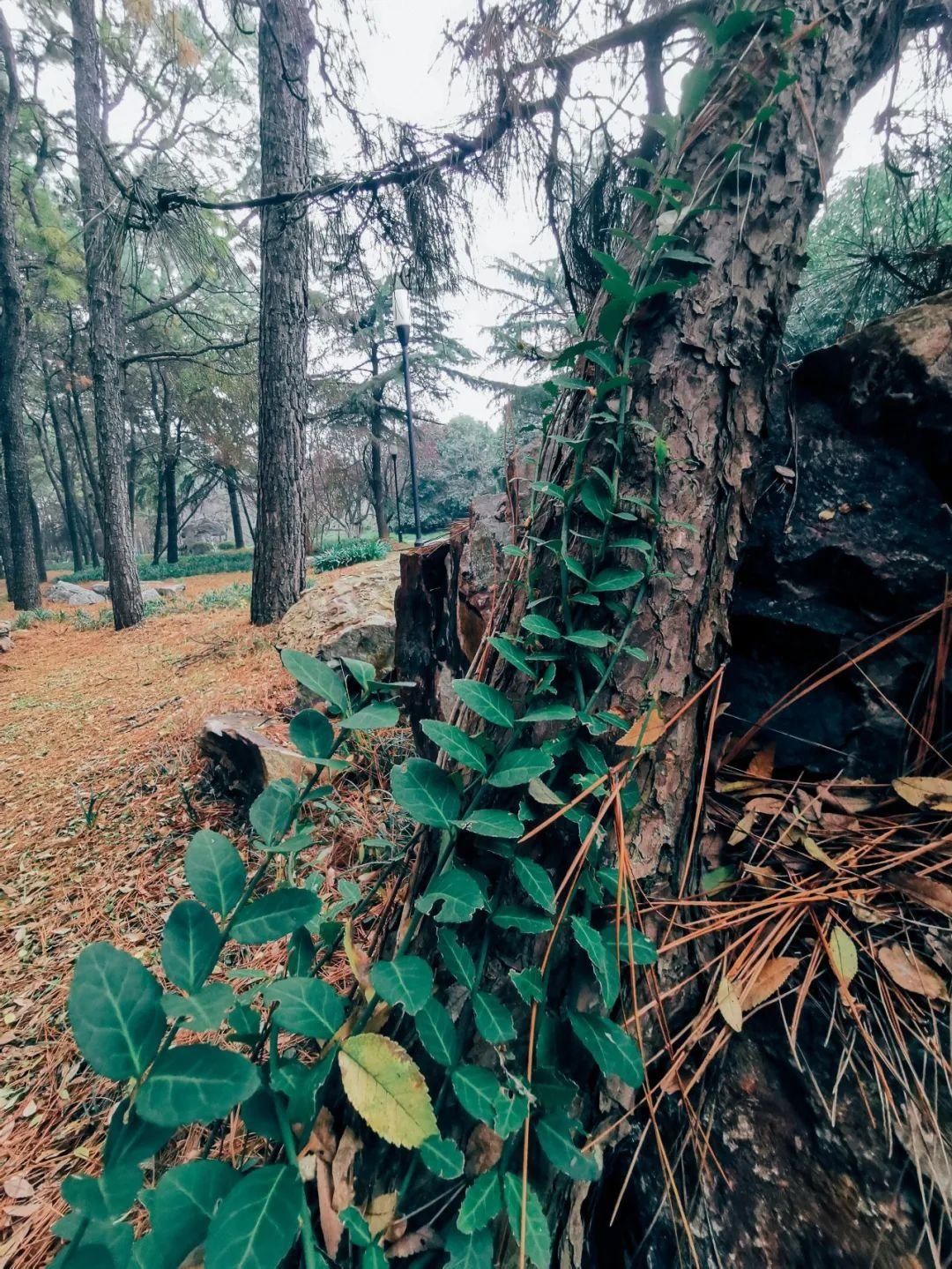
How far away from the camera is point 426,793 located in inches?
26.4

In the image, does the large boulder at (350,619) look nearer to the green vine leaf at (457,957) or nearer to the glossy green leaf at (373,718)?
the glossy green leaf at (373,718)

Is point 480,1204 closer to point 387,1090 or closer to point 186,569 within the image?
point 387,1090

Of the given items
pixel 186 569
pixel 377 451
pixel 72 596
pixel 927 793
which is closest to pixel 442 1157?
pixel 927 793

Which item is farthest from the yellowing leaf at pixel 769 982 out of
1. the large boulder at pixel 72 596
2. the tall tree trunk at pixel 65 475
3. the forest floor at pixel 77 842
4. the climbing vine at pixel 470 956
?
the tall tree trunk at pixel 65 475

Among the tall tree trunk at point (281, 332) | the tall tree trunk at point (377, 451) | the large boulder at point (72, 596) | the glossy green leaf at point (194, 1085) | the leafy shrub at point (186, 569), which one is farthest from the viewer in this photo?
the tall tree trunk at point (377, 451)

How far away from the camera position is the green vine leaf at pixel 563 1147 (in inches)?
22.7

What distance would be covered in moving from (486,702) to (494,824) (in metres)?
0.16

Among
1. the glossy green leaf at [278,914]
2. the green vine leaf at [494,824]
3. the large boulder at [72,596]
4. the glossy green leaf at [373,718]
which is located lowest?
the large boulder at [72,596]

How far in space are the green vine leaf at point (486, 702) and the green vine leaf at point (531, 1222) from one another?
482 mm

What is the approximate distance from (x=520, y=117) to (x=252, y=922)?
7.02ft

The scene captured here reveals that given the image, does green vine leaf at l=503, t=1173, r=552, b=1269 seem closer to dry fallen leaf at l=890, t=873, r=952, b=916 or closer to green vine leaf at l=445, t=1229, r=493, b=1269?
green vine leaf at l=445, t=1229, r=493, b=1269

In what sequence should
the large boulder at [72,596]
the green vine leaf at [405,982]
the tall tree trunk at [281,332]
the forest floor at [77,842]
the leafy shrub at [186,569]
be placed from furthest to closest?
1. the leafy shrub at [186,569]
2. the large boulder at [72,596]
3. the tall tree trunk at [281,332]
4. the forest floor at [77,842]
5. the green vine leaf at [405,982]

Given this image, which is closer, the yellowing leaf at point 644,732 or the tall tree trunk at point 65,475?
the yellowing leaf at point 644,732

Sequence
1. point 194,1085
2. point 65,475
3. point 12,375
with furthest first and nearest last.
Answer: point 65,475 → point 12,375 → point 194,1085
